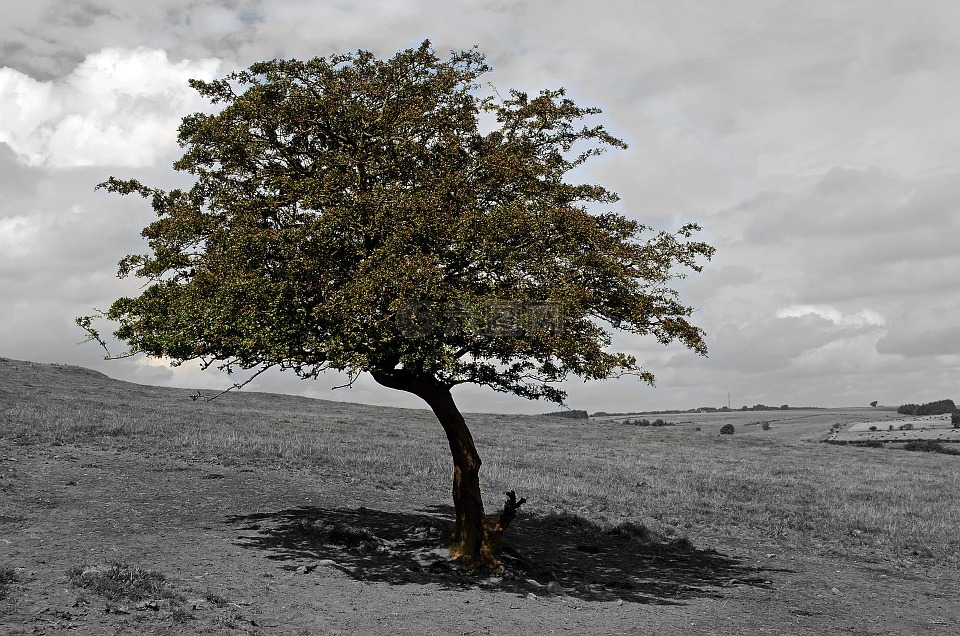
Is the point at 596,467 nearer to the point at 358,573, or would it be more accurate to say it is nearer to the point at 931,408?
the point at 358,573

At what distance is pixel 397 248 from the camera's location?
13.7 metres

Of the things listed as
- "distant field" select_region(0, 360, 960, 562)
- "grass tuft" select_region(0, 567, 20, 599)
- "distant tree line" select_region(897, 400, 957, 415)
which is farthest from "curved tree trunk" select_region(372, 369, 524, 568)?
"distant tree line" select_region(897, 400, 957, 415)

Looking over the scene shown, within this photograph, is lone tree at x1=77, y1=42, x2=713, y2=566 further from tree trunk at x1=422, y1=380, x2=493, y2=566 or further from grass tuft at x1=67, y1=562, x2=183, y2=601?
grass tuft at x1=67, y1=562, x2=183, y2=601

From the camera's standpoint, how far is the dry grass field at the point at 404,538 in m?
12.8

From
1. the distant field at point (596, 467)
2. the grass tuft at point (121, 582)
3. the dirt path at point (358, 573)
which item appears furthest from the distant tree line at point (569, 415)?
the grass tuft at point (121, 582)

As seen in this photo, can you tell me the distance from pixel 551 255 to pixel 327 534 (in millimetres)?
9186

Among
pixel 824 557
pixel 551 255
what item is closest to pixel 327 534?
pixel 551 255

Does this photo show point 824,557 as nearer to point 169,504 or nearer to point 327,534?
point 327,534

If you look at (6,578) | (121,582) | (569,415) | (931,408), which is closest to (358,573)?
(121,582)

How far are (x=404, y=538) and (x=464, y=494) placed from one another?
2.66 metres

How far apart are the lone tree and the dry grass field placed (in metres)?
3.28

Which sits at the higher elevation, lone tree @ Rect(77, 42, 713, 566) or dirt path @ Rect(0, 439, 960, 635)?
lone tree @ Rect(77, 42, 713, 566)

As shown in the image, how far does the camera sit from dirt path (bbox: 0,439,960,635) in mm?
12219

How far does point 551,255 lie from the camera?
1445 cm
